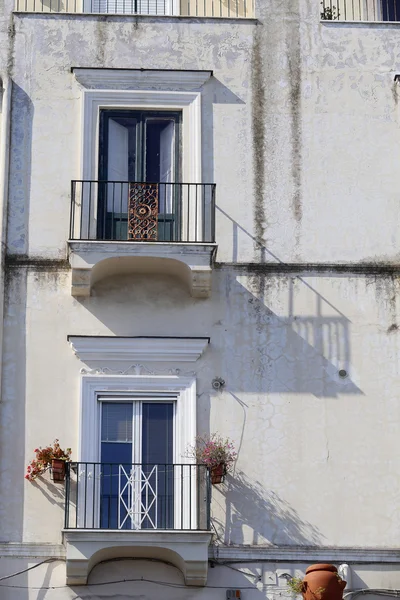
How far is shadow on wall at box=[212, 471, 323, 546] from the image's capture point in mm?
18578

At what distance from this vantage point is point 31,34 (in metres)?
20.8

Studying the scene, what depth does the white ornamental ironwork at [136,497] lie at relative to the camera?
60.5 feet

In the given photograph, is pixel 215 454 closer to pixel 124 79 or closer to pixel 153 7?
pixel 124 79

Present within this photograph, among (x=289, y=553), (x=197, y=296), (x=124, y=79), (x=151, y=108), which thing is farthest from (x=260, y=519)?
(x=124, y=79)

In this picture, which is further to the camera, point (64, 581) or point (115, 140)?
point (115, 140)

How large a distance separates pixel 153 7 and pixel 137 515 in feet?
25.7

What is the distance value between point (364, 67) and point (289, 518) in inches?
258

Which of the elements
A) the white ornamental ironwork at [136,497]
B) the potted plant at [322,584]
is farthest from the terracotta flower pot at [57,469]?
the potted plant at [322,584]

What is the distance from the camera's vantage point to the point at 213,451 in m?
18.6

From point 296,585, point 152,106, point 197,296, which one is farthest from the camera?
point 152,106

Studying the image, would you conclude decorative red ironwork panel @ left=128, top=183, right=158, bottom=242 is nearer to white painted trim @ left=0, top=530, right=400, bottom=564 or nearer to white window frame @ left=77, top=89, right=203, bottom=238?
white window frame @ left=77, top=89, right=203, bottom=238

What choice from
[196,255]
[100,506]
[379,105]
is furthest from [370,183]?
[100,506]

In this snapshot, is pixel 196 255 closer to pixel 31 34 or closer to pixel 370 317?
pixel 370 317

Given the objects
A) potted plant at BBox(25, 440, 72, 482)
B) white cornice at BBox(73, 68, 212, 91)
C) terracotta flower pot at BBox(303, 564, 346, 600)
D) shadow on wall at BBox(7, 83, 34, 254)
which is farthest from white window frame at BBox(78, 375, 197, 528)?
white cornice at BBox(73, 68, 212, 91)
